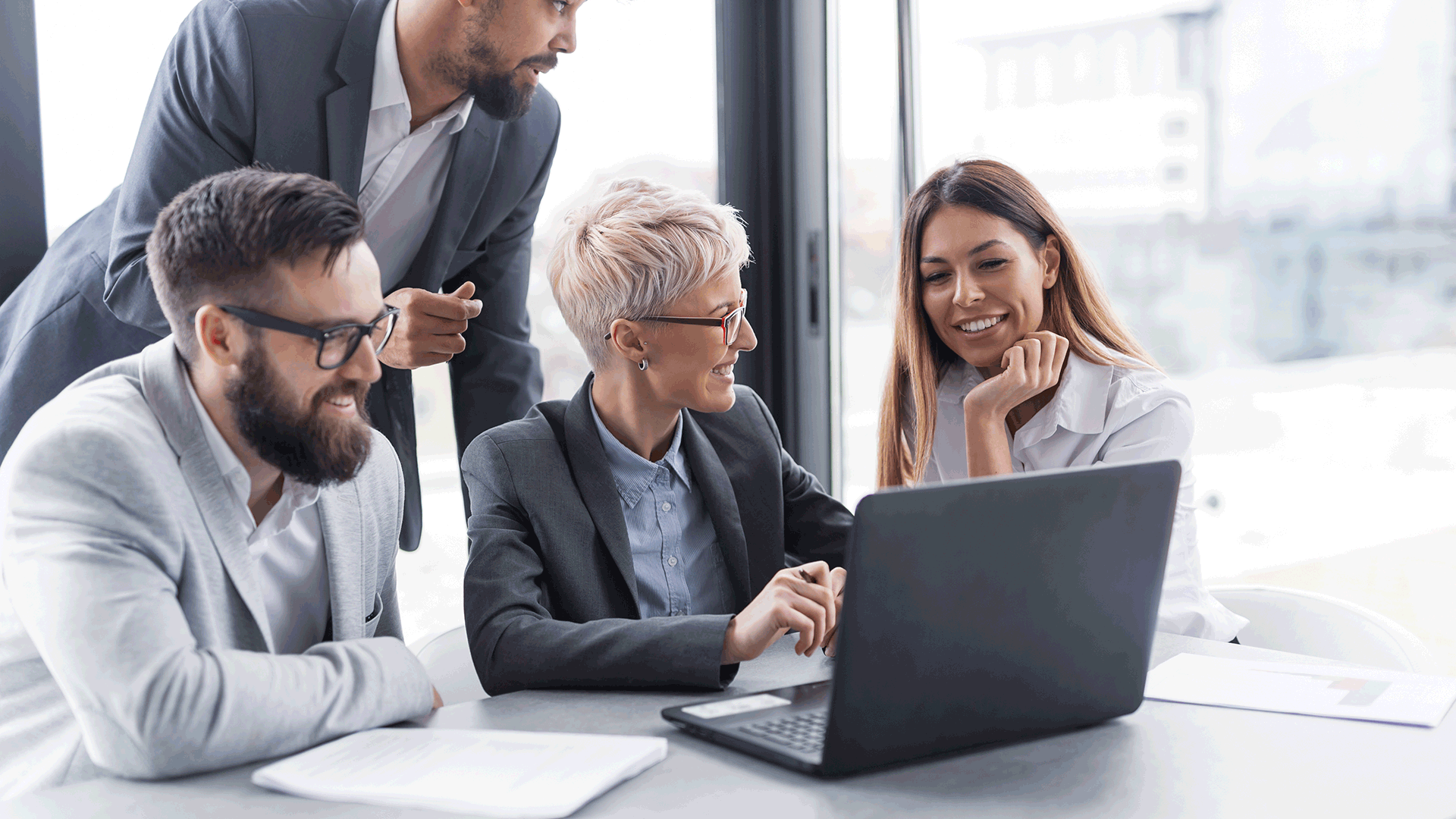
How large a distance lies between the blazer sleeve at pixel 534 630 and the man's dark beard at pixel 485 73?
0.65 m

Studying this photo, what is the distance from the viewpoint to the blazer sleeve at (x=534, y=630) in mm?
1278

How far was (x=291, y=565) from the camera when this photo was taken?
1363 millimetres

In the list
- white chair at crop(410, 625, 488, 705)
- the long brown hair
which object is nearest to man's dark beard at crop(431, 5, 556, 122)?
the long brown hair

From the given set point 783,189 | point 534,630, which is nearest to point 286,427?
point 534,630

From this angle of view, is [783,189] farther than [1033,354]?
Yes

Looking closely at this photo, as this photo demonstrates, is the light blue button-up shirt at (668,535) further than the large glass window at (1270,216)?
No

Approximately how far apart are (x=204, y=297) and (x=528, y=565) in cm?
52

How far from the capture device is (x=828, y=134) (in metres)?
3.12

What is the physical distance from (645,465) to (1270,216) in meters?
1.66

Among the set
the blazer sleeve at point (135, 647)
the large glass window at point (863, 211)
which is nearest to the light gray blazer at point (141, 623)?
the blazer sleeve at point (135, 647)

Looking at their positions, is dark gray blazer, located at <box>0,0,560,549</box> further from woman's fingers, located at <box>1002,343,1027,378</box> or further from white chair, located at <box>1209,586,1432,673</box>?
white chair, located at <box>1209,586,1432,673</box>

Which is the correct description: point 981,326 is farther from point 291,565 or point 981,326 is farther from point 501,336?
point 291,565

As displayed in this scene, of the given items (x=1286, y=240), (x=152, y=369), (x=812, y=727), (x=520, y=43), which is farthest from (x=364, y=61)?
(x=1286, y=240)

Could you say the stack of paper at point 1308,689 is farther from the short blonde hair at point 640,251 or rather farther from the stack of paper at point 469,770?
the short blonde hair at point 640,251
